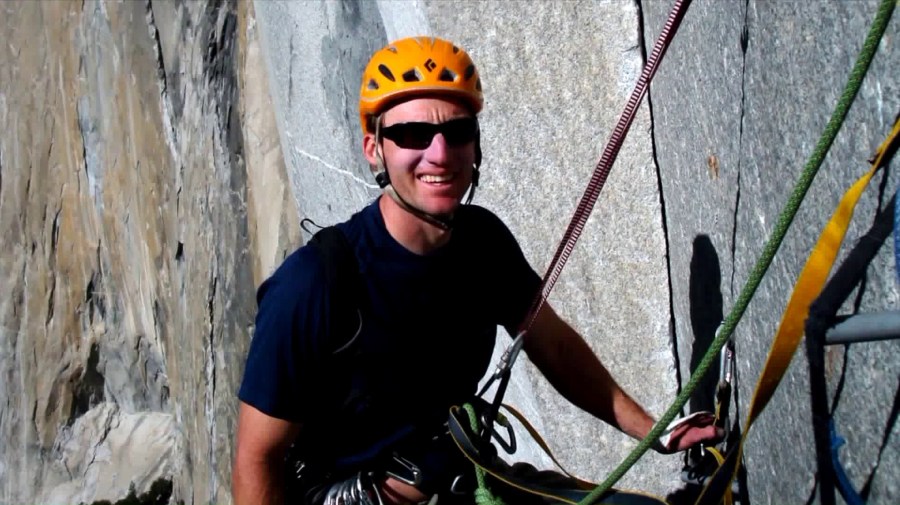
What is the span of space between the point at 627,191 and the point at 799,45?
156cm

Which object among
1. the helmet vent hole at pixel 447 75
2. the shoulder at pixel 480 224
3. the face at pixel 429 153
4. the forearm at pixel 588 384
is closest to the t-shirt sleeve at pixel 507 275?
the shoulder at pixel 480 224

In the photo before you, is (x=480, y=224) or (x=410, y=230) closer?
(x=410, y=230)

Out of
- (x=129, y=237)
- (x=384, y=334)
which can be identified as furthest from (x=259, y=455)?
(x=129, y=237)

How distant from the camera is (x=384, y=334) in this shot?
225 centimetres

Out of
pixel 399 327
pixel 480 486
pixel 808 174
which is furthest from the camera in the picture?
pixel 480 486

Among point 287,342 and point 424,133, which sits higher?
point 424,133

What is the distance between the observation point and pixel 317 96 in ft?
18.4

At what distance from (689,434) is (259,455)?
105 centimetres

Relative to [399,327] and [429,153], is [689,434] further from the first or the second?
[429,153]

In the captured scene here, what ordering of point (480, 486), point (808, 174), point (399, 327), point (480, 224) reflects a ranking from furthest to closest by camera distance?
point (480, 224), point (480, 486), point (399, 327), point (808, 174)

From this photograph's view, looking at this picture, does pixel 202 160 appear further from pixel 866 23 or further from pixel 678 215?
pixel 866 23

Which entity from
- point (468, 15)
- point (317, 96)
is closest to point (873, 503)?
point (468, 15)

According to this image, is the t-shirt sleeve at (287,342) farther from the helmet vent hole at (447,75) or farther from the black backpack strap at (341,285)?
the helmet vent hole at (447,75)

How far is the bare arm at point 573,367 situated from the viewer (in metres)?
2.55
